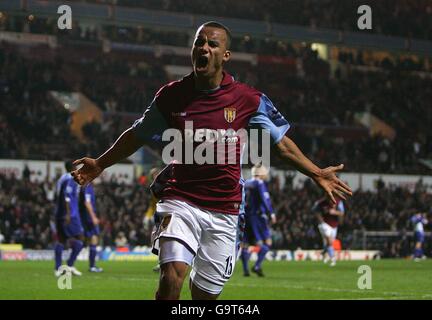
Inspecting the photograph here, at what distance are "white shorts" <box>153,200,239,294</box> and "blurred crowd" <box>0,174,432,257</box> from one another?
869 inches

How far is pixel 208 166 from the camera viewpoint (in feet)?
22.5

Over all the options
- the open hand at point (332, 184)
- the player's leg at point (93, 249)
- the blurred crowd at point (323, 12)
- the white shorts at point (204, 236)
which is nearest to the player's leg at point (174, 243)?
the white shorts at point (204, 236)

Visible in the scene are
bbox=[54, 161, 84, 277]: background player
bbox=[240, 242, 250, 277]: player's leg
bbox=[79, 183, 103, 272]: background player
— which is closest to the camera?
bbox=[54, 161, 84, 277]: background player

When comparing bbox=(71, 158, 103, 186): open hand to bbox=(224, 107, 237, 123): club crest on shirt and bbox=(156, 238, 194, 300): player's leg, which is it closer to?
bbox=(156, 238, 194, 300): player's leg

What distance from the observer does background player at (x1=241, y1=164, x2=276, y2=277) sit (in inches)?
728

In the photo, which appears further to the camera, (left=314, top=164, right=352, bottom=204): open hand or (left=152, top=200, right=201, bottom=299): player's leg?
(left=314, top=164, right=352, bottom=204): open hand

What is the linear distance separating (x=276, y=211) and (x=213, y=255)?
89.4ft

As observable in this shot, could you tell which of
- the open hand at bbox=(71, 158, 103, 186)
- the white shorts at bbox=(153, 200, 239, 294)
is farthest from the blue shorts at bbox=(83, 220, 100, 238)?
the white shorts at bbox=(153, 200, 239, 294)

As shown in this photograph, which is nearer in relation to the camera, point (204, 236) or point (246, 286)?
point (204, 236)

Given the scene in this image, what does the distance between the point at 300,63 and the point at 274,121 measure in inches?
1657

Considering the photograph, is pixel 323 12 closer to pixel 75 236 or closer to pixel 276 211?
pixel 276 211

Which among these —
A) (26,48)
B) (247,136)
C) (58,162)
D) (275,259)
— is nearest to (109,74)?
(26,48)

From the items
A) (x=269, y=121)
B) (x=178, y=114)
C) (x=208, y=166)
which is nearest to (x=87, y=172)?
(x=178, y=114)

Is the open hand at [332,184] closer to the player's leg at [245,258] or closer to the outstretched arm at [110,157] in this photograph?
the outstretched arm at [110,157]
